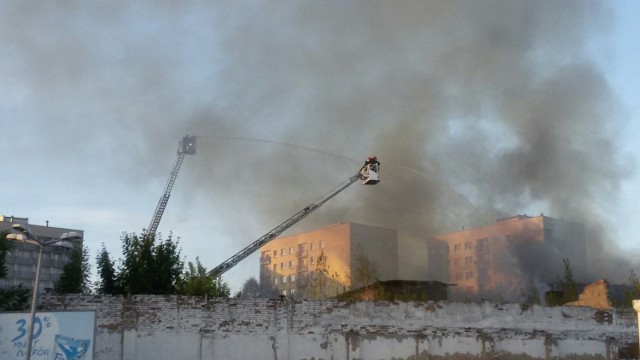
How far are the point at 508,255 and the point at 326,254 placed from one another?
35.7 m

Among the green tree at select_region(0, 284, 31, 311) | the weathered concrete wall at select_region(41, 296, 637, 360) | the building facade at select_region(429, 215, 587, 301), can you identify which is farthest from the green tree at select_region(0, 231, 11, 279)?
the building facade at select_region(429, 215, 587, 301)

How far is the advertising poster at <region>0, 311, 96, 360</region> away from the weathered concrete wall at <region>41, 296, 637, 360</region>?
6.74 feet

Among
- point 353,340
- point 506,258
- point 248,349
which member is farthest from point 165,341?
point 506,258

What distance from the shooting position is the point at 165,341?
23406 mm

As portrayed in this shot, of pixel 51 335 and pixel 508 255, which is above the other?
pixel 508 255

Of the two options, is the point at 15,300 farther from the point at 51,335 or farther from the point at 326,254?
the point at 326,254

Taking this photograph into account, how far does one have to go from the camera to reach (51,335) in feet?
67.3

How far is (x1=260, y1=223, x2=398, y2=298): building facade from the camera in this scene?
9094 cm

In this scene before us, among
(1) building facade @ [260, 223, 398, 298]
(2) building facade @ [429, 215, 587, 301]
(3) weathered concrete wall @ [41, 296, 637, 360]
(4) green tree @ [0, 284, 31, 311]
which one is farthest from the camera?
(1) building facade @ [260, 223, 398, 298]

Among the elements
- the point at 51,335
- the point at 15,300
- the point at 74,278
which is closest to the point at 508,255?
the point at 74,278

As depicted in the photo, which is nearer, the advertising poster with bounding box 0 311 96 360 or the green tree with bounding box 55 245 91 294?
the advertising poster with bounding box 0 311 96 360

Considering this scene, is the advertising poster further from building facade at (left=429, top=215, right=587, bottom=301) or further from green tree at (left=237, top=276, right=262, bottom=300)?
green tree at (left=237, top=276, right=262, bottom=300)

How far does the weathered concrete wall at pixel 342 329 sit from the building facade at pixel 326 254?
170 ft

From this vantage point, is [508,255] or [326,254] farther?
[326,254]
